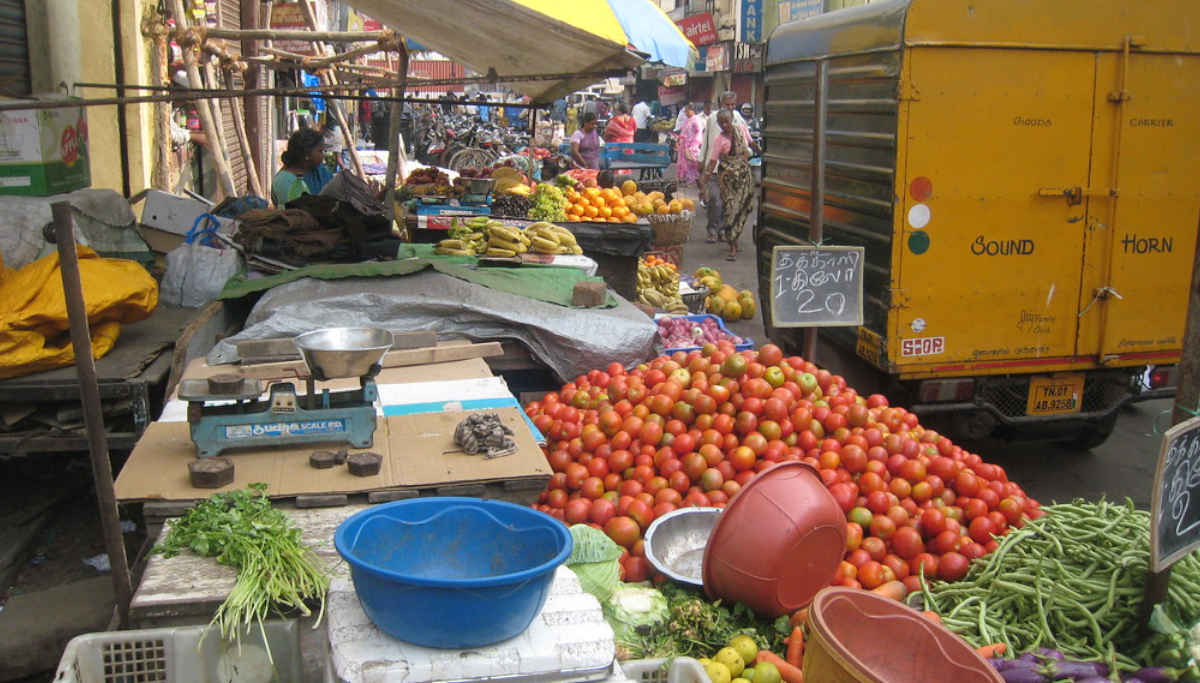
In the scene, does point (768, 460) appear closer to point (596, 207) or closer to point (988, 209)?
point (988, 209)

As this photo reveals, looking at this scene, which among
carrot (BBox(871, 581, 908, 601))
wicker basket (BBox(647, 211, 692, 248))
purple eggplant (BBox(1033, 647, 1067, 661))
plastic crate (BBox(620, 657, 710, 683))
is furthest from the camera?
wicker basket (BBox(647, 211, 692, 248))

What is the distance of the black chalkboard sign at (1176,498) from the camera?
9.32ft

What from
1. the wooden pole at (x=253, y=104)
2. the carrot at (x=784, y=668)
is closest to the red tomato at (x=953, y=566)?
the carrot at (x=784, y=668)

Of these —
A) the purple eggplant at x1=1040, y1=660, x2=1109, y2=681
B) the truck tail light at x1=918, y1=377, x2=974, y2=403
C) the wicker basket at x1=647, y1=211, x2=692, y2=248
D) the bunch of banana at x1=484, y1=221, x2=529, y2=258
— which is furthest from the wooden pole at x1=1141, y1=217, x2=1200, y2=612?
the wicker basket at x1=647, y1=211, x2=692, y2=248

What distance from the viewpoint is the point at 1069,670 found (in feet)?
10.0

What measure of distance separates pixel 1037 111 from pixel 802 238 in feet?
6.69

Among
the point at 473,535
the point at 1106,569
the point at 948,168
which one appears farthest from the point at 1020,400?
the point at 473,535

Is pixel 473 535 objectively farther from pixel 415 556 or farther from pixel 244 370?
pixel 244 370

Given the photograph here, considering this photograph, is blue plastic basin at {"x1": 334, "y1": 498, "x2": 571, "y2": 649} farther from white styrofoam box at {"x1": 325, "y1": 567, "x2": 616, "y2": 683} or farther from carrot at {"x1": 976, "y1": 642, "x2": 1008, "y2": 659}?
carrot at {"x1": 976, "y1": 642, "x2": 1008, "y2": 659}

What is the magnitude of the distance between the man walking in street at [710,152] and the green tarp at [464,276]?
8.77m

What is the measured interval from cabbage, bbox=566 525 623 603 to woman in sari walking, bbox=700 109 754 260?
1201 centimetres

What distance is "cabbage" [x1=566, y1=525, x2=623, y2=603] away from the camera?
10.8 ft

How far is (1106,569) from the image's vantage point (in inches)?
138

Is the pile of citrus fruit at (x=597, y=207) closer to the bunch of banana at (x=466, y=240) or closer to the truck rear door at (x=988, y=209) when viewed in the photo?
the bunch of banana at (x=466, y=240)
